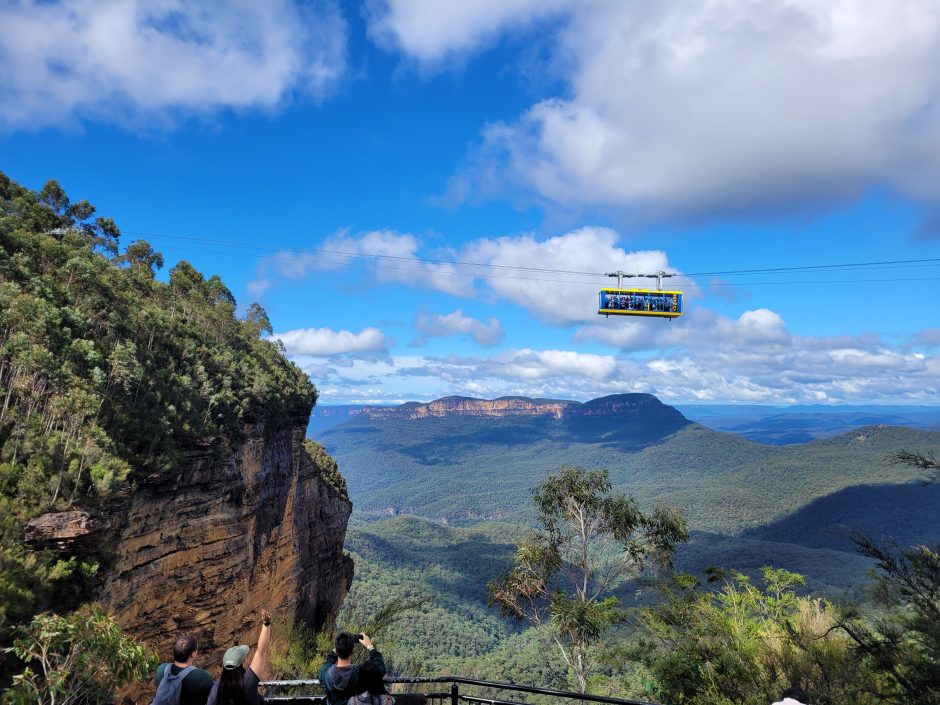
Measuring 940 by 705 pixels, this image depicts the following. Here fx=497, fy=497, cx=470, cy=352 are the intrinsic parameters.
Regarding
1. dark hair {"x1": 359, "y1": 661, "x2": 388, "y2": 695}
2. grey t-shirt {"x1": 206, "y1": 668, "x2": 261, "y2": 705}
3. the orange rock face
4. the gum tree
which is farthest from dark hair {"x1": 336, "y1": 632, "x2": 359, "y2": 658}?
the gum tree

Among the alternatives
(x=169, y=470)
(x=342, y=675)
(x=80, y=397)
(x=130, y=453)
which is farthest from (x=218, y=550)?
(x=342, y=675)

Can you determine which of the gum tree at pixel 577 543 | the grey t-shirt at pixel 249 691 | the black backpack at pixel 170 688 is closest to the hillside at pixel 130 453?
the black backpack at pixel 170 688

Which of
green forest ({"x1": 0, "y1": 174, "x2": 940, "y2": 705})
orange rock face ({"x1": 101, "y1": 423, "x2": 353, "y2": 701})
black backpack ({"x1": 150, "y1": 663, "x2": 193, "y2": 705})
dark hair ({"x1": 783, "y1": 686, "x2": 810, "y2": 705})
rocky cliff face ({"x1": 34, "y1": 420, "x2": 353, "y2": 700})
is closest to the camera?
black backpack ({"x1": 150, "y1": 663, "x2": 193, "y2": 705})

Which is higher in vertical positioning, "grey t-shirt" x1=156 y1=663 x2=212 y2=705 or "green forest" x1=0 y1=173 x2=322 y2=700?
"green forest" x1=0 y1=173 x2=322 y2=700

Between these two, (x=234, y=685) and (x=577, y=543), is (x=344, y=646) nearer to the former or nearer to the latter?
(x=234, y=685)

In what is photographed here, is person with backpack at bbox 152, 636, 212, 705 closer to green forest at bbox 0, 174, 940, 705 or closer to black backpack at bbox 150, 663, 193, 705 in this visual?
black backpack at bbox 150, 663, 193, 705

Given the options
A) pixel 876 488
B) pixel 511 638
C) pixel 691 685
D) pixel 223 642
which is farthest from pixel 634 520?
pixel 876 488

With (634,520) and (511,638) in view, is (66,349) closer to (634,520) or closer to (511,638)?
(634,520)
